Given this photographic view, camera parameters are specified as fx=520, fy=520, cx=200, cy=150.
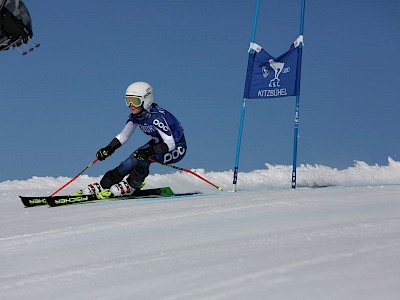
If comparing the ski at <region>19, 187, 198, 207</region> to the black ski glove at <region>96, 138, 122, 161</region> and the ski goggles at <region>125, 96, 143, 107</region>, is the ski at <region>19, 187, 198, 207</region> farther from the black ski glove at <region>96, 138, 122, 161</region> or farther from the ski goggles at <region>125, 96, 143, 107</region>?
the ski goggles at <region>125, 96, 143, 107</region>

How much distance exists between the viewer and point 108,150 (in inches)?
322

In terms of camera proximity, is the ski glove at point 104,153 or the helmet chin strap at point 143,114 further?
the ski glove at point 104,153

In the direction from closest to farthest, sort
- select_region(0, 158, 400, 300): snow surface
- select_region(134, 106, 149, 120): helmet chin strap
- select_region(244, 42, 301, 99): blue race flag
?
select_region(0, 158, 400, 300): snow surface < select_region(134, 106, 149, 120): helmet chin strap < select_region(244, 42, 301, 99): blue race flag

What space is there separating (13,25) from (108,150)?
22.5ft

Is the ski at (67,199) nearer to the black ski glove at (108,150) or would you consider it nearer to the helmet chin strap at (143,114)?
the black ski glove at (108,150)

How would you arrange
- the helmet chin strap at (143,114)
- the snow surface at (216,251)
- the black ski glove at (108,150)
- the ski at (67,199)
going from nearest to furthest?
1. the snow surface at (216,251)
2. the ski at (67,199)
3. the helmet chin strap at (143,114)
4. the black ski glove at (108,150)

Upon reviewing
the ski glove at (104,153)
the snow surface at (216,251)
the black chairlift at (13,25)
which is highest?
the black chairlift at (13,25)

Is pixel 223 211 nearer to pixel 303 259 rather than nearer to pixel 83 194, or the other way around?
pixel 303 259

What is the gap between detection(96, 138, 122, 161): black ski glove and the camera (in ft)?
26.8

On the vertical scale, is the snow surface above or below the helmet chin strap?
below

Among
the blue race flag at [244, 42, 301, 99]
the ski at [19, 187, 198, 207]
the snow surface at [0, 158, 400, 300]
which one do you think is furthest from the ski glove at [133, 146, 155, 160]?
the blue race flag at [244, 42, 301, 99]

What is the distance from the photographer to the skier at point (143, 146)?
783 cm

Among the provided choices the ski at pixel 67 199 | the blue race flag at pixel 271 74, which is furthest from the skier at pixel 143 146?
the blue race flag at pixel 271 74

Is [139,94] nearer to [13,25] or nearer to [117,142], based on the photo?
[117,142]
